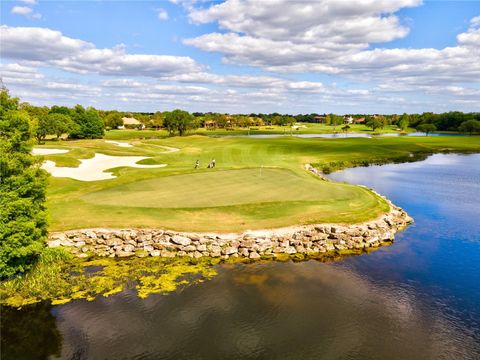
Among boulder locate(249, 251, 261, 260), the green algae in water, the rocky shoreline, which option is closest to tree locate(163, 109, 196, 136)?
the rocky shoreline

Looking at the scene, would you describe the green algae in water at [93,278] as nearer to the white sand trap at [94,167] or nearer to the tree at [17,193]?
the tree at [17,193]

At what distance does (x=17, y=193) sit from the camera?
19.2 metres

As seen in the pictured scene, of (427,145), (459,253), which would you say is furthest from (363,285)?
(427,145)

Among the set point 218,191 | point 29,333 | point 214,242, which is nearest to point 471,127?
point 218,191

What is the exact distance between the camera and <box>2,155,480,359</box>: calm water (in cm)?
1505

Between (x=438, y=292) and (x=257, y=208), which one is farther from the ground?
(x=257, y=208)

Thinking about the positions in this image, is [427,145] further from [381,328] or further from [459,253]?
[381,328]

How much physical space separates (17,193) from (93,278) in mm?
6640

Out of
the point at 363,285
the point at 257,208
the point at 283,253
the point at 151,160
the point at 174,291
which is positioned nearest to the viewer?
the point at 174,291

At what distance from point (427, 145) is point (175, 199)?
11006 centimetres

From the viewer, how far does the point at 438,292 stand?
2050cm

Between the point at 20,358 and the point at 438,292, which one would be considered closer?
the point at 20,358

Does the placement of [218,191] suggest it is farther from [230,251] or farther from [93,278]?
[93,278]

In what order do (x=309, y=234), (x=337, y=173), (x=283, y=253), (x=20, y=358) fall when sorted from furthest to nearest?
(x=337, y=173) → (x=309, y=234) → (x=283, y=253) → (x=20, y=358)
